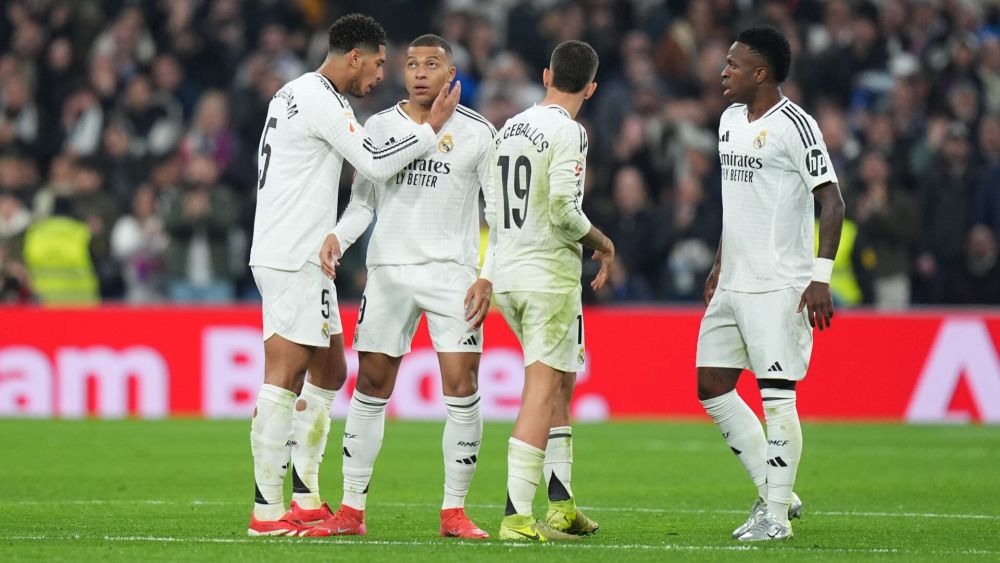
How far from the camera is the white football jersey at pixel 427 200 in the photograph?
8.43 meters

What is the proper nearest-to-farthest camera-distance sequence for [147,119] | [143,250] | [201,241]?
[201,241]
[143,250]
[147,119]

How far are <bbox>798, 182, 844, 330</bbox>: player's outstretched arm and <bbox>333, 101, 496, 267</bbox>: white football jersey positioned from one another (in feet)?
5.85

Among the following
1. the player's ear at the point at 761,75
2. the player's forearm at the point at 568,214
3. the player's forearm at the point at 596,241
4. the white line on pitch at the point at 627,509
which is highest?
the player's ear at the point at 761,75

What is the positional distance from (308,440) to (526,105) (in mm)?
11482

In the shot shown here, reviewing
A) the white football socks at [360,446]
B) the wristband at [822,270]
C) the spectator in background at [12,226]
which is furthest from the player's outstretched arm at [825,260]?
the spectator in background at [12,226]

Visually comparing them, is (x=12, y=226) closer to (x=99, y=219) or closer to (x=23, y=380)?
(x=99, y=219)

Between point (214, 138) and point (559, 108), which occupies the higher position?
point (559, 108)

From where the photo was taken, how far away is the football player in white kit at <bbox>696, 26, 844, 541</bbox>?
8336 millimetres

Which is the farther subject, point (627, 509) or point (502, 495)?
point (502, 495)

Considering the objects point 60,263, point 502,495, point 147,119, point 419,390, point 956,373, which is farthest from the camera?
point 147,119

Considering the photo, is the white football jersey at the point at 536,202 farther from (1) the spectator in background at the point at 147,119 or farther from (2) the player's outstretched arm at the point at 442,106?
(1) the spectator in background at the point at 147,119

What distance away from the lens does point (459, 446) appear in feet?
27.5

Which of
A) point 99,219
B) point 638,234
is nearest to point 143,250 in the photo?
point 99,219

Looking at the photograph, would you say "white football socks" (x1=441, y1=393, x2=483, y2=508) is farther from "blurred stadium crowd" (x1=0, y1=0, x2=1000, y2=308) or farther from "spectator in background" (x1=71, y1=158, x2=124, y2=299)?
"spectator in background" (x1=71, y1=158, x2=124, y2=299)
